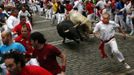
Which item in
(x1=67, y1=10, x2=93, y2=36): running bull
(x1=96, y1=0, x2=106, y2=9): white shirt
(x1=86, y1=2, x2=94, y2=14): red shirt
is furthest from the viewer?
(x1=96, y1=0, x2=106, y2=9): white shirt

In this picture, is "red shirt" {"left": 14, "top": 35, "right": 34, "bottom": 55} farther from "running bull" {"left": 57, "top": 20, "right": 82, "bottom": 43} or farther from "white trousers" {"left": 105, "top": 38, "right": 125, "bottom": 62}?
"running bull" {"left": 57, "top": 20, "right": 82, "bottom": 43}

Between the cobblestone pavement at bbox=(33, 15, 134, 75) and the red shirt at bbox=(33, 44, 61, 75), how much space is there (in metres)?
4.29

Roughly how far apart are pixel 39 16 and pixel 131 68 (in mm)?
19148

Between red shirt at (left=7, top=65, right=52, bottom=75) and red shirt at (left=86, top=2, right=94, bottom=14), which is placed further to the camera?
red shirt at (left=86, top=2, right=94, bottom=14)

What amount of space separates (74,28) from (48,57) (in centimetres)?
930

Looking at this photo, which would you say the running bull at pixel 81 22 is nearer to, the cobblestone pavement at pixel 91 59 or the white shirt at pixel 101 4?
the cobblestone pavement at pixel 91 59

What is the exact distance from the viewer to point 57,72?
6.83 m

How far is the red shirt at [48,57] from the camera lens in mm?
6719

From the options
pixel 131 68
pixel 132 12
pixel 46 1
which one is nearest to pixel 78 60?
pixel 131 68

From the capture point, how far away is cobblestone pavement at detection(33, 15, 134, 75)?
36.7 feet

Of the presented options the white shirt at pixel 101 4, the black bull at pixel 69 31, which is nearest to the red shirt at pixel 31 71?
the black bull at pixel 69 31

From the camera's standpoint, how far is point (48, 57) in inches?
266

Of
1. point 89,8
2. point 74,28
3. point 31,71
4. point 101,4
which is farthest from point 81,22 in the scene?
point 31,71

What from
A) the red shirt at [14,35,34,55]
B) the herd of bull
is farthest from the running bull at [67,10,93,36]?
the red shirt at [14,35,34,55]
